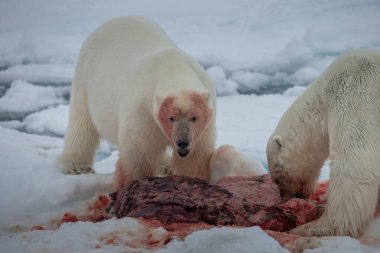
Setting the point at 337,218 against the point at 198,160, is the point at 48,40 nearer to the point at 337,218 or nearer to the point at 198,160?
the point at 198,160

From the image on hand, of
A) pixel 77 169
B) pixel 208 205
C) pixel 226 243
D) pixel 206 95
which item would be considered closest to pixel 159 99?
pixel 206 95

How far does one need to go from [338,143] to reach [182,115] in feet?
3.78

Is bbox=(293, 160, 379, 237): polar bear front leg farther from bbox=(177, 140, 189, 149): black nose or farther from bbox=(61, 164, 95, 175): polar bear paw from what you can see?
bbox=(61, 164, 95, 175): polar bear paw

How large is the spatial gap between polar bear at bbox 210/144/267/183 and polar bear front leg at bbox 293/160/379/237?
4.70 ft

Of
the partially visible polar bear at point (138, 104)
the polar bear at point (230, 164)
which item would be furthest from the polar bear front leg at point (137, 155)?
the polar bear at point (230, 164)

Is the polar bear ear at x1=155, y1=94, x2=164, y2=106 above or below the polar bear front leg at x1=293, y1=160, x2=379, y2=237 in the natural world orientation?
above

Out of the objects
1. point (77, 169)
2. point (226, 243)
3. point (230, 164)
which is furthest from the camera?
point (77, 169)

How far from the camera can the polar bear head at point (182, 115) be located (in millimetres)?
4421

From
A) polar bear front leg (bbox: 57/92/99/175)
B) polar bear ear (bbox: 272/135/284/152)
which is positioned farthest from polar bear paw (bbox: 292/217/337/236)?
polar bear front leg (bbox: 57/92/99/175)

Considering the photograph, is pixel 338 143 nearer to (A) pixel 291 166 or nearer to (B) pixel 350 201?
(B) pixel 350 201

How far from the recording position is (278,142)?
186 inches

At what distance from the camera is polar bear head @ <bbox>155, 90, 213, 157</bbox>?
14.5 feet

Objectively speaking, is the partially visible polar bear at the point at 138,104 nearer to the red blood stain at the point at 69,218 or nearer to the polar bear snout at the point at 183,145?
the polar bear snout at the point at 183,145

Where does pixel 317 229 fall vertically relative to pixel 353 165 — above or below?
below
